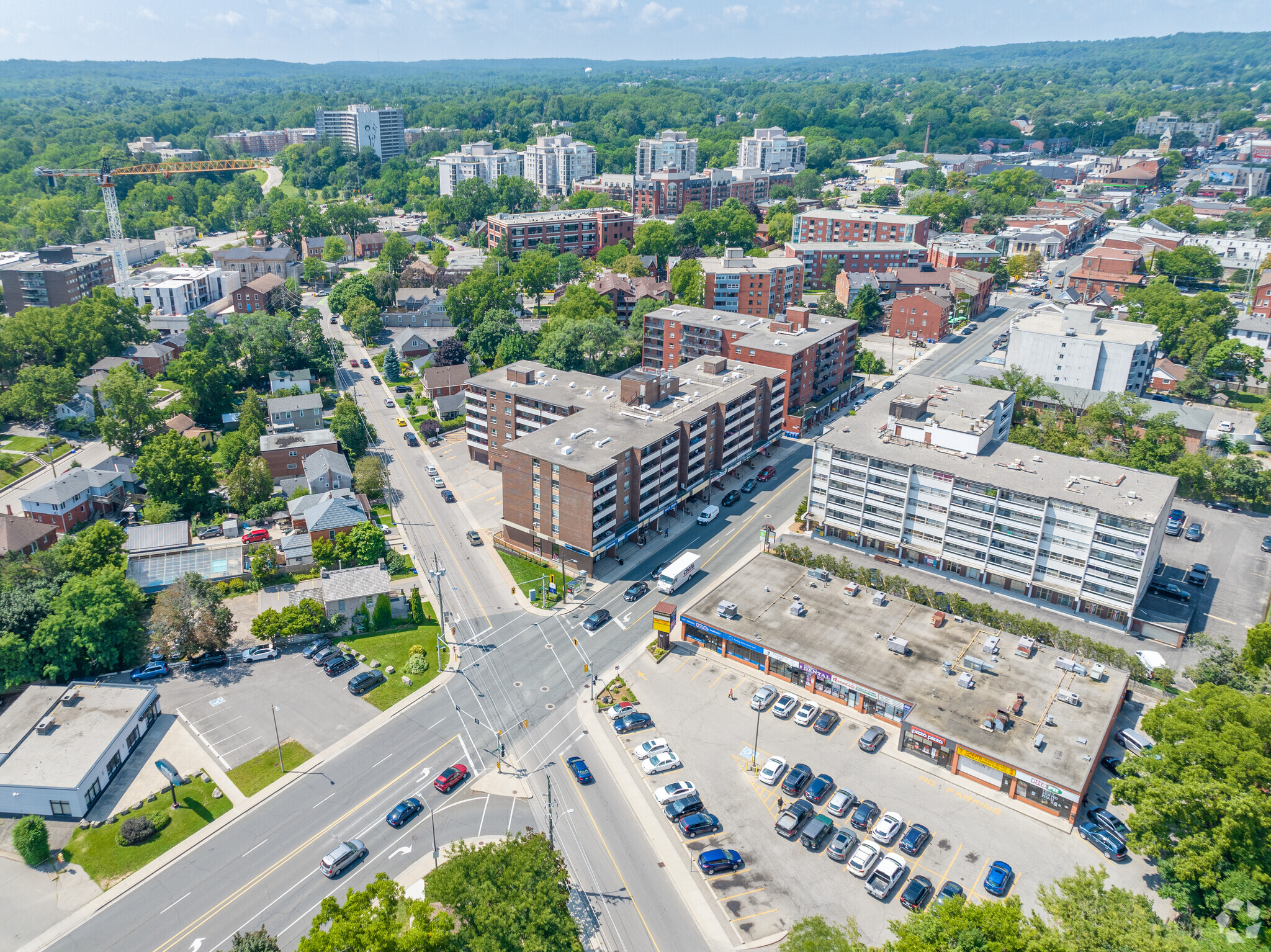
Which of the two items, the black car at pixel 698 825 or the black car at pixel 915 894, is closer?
the black car at pixel 915 894

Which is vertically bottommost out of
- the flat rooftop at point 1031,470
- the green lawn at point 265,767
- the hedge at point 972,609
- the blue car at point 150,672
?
the green lawn at point 265,767

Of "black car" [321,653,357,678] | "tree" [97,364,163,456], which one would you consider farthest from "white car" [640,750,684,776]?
"tree" [97,364,163,456]

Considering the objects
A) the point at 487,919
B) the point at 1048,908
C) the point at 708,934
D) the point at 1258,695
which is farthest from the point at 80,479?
the point at 1258,695

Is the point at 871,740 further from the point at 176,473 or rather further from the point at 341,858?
the point at 176,473

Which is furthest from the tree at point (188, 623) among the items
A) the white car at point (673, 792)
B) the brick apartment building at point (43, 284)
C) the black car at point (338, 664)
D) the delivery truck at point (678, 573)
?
the brick apartment building at point (43, 284)

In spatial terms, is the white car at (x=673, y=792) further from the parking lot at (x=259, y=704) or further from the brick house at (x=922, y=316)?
the brick house at (x=922, y=316)

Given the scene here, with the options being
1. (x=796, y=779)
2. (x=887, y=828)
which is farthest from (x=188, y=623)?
(x=887, y=828)

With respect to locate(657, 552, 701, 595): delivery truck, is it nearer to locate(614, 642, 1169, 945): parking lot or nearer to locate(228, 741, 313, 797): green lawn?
locate(614, 642, 1169, 945): parking lot
